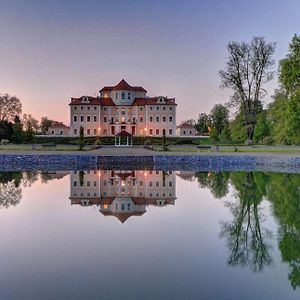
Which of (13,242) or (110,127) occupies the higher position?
(110,127)

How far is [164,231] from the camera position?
7023mm

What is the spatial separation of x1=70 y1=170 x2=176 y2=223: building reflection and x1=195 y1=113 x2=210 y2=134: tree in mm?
51337

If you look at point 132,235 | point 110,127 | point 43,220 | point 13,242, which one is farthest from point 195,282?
point 110,127

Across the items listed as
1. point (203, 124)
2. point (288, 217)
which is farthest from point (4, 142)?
point (203, 124)

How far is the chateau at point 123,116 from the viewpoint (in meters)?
53.2

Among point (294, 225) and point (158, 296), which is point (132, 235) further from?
point (294, 225)

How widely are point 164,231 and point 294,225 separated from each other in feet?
7.54

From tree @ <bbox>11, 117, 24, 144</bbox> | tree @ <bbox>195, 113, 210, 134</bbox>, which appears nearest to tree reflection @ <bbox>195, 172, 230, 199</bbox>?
tree @ <bbox>11, 117, 24, 144</bbox>

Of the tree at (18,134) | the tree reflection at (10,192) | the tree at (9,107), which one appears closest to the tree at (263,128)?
the tree at (18,134)

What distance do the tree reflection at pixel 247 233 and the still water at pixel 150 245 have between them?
17 mm

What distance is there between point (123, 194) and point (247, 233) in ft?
15.5

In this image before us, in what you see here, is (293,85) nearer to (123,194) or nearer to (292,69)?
(292,69)

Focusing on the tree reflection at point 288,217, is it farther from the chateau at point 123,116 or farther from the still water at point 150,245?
the chateau at point 123,116

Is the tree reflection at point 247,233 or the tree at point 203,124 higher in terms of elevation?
the tree at point 203,124
